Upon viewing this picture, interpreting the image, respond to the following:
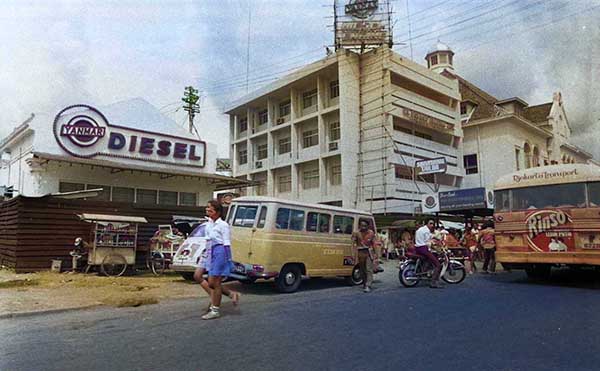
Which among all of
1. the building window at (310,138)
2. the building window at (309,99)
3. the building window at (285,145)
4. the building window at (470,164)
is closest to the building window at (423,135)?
the building window at (470,164)

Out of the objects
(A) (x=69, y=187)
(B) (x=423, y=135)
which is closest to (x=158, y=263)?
(A) (x=69, y=187)

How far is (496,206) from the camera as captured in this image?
481 inches

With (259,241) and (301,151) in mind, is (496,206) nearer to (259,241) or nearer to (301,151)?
(259,241)

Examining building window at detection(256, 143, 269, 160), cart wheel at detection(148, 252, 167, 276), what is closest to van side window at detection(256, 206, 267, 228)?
cart wheel at detection(148, 252, 167, 276)

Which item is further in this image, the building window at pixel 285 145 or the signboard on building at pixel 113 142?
the building window at pixel 285 145

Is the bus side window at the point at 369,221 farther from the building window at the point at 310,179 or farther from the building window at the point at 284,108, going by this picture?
the building window at the point at 284,108

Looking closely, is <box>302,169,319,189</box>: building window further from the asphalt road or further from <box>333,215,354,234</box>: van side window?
the asphalt road

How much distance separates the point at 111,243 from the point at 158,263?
1.59 m

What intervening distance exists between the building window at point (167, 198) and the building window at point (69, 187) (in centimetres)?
279

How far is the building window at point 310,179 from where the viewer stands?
114ft

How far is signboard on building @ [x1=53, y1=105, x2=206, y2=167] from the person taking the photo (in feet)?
49.5

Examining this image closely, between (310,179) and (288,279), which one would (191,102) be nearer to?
(310,179)

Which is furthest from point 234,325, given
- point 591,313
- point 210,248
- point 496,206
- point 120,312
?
point 496,206

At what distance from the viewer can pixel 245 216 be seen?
1022 centimetres
